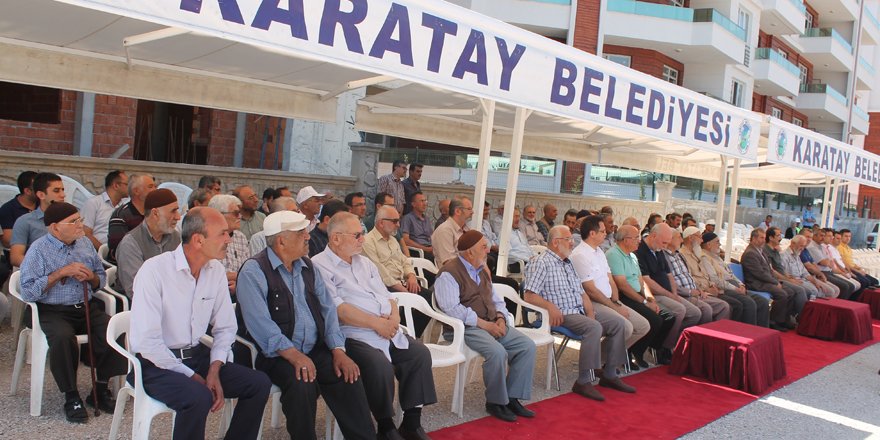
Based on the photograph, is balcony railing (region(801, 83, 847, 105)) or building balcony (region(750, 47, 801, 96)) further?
balcony railing (region(801, 83, 847, 105))

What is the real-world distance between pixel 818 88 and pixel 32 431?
40425 millimetres

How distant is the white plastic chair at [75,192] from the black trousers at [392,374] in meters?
4.42

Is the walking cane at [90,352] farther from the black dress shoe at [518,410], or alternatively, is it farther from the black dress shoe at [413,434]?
the black dress shoe at [518,410]

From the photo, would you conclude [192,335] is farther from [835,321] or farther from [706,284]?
[835,321]

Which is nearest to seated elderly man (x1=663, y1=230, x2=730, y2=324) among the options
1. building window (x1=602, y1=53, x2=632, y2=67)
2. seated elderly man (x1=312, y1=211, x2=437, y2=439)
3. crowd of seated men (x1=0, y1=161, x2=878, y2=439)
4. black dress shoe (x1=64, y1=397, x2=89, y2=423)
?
crowd of seated men (x1=0, y1=161, x2=878, y2=439)

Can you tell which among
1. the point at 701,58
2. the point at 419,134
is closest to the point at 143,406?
the point at 419,134

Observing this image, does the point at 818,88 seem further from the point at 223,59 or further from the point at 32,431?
the point at 32,431

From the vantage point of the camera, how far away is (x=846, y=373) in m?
7.27

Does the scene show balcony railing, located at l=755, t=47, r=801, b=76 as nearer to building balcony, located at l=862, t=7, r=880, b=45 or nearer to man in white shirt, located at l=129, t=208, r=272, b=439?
building balcony, located at l=862, t=7, r=880, b=45

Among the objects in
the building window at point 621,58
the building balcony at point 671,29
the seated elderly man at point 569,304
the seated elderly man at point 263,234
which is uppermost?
the building balcony at point 671,29

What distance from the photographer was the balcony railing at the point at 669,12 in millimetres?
23703

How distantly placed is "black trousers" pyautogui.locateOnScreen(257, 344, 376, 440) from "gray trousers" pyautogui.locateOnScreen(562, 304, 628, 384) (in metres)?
2.35

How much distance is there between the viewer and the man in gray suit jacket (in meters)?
Answer: 9.33

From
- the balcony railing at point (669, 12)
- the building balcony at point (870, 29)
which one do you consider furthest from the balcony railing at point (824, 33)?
the balcony railing at point (669, 12)
